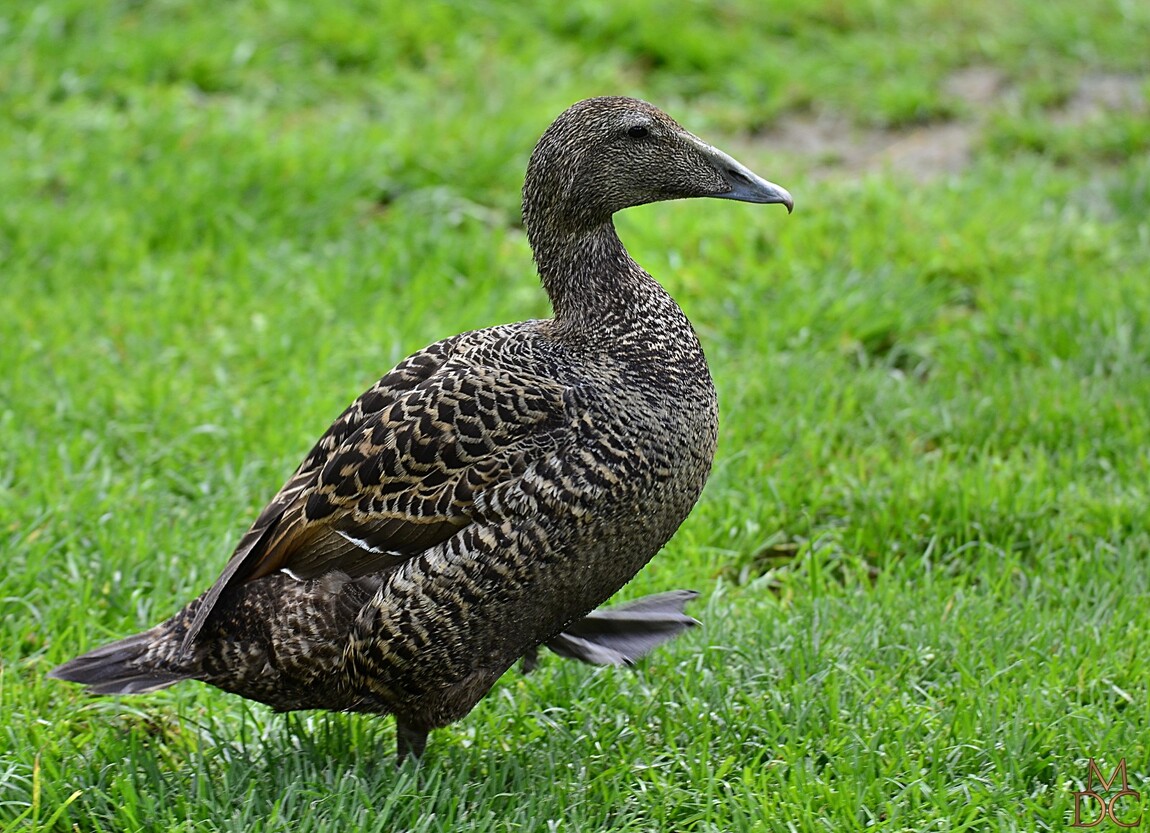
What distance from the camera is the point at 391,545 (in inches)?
132

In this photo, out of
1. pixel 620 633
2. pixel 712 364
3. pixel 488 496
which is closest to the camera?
pixel 488 496

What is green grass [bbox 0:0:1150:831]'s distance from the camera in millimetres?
3430

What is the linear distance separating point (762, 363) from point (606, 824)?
2441 mm

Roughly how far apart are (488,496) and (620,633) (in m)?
0.70

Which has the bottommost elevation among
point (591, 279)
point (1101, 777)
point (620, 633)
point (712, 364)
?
point (1101, 777)

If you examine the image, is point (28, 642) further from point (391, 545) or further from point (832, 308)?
point (832, 308)

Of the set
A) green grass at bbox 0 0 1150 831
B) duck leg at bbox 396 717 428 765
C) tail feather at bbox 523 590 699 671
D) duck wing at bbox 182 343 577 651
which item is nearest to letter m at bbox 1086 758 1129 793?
green grass at bbox 0 0 1150 831

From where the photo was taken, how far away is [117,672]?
348 centimetres

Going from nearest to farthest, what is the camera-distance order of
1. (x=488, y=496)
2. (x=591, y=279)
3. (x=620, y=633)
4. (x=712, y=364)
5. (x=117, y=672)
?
1. (x=488, y=496)
2. (x=117, y=672)
3. (x=591, y=279)
4. (x=620, y=633)
5. (x=712, y=364)

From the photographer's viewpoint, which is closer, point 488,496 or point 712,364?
point 488,496

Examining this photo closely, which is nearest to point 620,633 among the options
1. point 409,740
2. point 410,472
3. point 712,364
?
point 409,740

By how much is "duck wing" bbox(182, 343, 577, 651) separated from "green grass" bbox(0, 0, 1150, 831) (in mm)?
474

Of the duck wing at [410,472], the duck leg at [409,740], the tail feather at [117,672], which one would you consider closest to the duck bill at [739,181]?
the duck wing at [410,472]

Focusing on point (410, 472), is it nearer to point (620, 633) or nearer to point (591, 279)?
point (591, 279)
